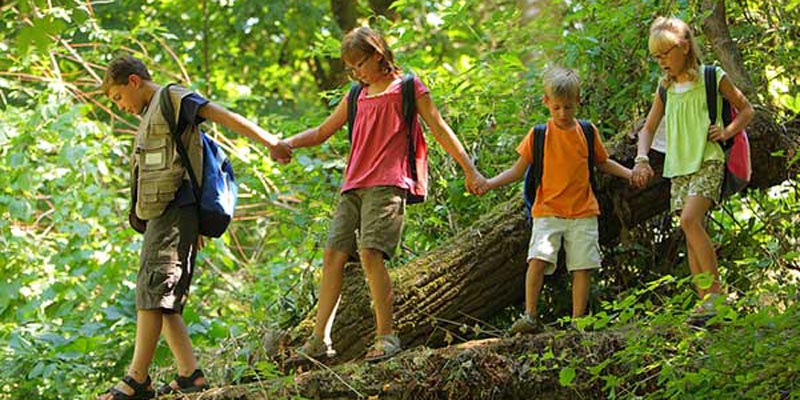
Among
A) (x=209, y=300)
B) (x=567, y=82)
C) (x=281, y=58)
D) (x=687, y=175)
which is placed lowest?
(x=209, y=300)

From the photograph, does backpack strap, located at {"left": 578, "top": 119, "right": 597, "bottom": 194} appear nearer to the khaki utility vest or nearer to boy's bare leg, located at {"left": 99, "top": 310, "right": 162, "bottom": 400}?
the khaki utility vest

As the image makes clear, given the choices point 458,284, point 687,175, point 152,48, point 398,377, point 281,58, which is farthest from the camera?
Result: point 281,58

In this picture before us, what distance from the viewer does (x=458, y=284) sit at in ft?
18.7

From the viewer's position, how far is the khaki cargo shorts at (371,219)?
514 centimetres

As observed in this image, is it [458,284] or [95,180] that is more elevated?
[95,180]

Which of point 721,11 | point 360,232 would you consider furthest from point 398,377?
point 721,11

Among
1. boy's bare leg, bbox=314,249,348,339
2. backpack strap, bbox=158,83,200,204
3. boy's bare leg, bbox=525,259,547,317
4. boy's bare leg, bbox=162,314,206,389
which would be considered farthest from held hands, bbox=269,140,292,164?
boy's bare leg, bbox=525,259,547,317

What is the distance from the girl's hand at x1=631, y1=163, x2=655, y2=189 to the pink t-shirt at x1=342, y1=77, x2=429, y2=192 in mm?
1153

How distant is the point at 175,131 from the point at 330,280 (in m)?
1.08

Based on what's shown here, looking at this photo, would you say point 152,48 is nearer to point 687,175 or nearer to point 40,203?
point 40,203

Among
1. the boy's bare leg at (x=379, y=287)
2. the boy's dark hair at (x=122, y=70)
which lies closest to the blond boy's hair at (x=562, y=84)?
the boy's bare leg at (x=379, y=287)

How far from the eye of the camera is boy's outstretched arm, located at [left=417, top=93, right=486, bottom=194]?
17.4 feet

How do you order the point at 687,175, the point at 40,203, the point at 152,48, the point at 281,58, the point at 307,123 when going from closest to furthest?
1. the point at 687,175
2. the point at 307,123
3. the point at 40,203
4. the point at 152,48
5. the point at 281,58

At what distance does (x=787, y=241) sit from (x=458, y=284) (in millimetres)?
1963
